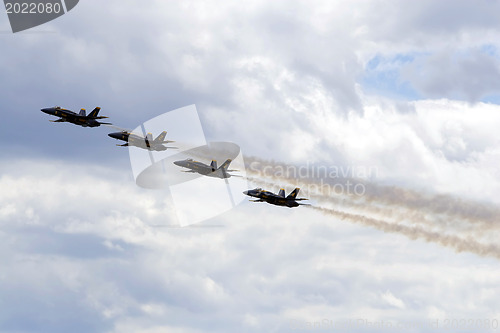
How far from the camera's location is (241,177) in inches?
7062

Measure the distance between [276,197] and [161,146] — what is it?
37.2 metres

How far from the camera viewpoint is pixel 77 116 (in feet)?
561

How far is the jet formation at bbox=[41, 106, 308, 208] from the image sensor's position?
167 m

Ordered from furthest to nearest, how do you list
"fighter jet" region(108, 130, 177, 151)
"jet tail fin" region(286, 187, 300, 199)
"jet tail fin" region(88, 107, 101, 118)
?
"fighter jet" region(108, 130, 177, 151), "jet tail fin" region(88, 107, 101, 118), "jet tail fin" region(286, 187, 300, 199)

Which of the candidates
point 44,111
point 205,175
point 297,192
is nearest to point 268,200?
point 297,192

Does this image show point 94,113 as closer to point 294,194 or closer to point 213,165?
point 213,165

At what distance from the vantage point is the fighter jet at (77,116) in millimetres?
170500

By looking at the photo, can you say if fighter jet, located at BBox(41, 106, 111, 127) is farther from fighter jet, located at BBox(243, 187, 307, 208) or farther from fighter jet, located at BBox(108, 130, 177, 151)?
fighter jet, located at BBox(243, 187, 307, 208)

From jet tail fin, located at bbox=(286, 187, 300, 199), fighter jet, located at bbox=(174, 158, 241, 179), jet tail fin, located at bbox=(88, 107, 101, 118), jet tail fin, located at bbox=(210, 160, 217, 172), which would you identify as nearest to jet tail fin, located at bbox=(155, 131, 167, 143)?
fighter jet, located at bbox=(174, 158, 241, 179)

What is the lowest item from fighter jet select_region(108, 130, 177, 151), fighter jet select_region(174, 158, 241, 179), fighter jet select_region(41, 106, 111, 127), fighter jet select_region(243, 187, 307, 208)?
fighter jet select_region(243, 187, 307, 208)

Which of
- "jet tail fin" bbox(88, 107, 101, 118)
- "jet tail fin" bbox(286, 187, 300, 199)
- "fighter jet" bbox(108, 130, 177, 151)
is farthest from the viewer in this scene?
"fighter jet" bbox(108, 130, 177, 151)

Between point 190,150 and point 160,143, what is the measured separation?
1520 centimetres

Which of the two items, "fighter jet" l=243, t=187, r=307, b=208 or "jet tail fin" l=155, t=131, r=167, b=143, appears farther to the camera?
"jet tail fin" l=155, t=131, r=167, b=143

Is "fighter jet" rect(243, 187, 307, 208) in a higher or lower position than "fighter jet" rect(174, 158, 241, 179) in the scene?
lower
